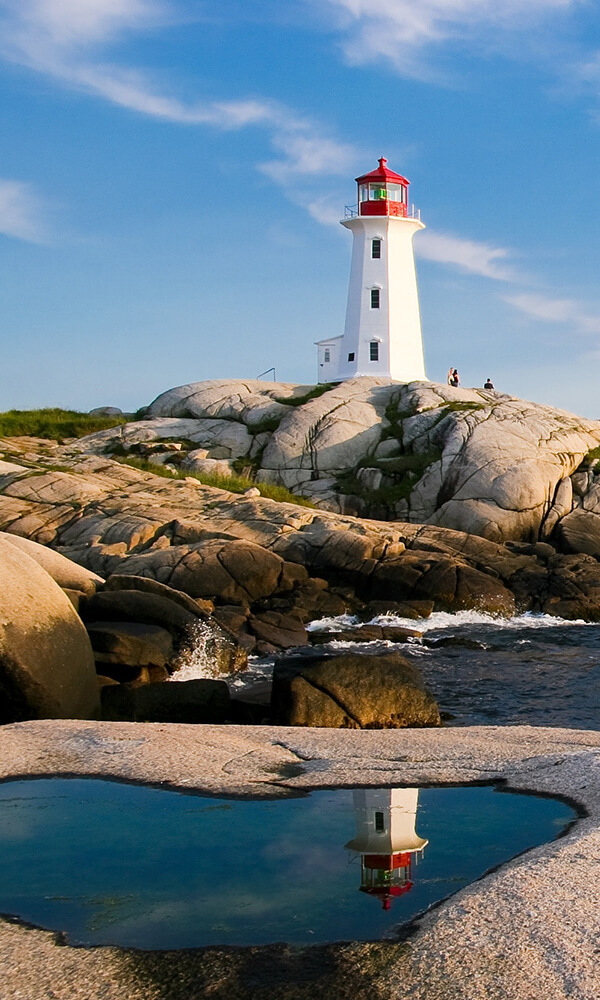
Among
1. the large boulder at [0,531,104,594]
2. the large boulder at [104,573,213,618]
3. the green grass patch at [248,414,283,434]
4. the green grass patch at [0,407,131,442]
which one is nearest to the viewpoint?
the large boulder at [0,531,104,594]

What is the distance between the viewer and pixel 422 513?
36406 millimetres

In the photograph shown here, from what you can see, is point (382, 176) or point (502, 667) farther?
point (382, 176)

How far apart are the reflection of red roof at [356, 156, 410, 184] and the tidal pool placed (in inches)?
1935

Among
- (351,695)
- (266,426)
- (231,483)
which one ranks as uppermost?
(266,426)

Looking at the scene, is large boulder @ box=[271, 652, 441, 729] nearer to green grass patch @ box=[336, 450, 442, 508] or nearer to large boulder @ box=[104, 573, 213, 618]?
large boulder @ box=[104, 573, 213, 618]

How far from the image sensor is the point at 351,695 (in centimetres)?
1383

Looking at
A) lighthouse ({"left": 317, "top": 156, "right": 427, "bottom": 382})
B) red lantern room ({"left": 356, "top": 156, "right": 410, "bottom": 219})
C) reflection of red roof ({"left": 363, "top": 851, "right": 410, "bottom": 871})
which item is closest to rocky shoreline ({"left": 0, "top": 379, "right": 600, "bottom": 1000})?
reflection of red roof ({"left": 363, "top": 851, "right": 410, "bottom": 871})

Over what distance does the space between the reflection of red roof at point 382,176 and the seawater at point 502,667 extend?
33292mm

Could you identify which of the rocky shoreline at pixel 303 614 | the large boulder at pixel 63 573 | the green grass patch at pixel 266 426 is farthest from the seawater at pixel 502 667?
the green grass patch at pixel 266 426

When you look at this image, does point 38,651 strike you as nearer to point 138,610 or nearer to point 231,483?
point 138,610

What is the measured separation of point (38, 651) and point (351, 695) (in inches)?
163

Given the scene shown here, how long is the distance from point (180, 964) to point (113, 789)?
12.0ft

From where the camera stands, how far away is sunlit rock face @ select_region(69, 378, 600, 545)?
1369 inches

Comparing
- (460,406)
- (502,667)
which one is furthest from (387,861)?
(460,406)
